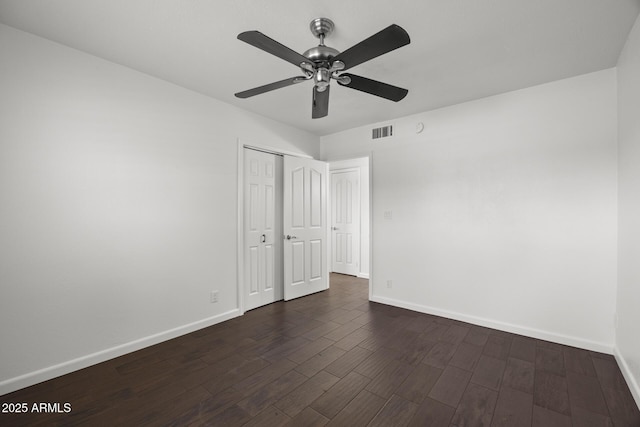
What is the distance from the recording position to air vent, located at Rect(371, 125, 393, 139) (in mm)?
3928

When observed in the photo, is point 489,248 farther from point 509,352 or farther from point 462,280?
point 509,352

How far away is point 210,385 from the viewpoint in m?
2.10

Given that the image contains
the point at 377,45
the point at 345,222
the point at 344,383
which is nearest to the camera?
the point at 377,45

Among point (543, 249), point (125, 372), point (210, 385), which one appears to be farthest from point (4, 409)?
point (543, 249)

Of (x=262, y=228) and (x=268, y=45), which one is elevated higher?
(x=268, y=45)

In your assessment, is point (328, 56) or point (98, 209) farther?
point (98, 209)

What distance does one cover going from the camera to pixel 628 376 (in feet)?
6.82

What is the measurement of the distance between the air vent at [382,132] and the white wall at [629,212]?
2.21 m

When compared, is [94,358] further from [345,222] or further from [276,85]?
[345,222]

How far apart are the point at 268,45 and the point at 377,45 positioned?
61 cm

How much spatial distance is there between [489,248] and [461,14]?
2.37 metres

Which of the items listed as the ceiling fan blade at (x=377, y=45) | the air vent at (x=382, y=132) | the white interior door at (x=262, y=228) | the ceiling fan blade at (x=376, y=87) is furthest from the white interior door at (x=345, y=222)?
the ceiling fan blade at (x=377, y=45)

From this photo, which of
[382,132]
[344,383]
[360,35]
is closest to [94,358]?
[344,383]

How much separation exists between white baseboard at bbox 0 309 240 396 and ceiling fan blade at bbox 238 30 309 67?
2.74m
